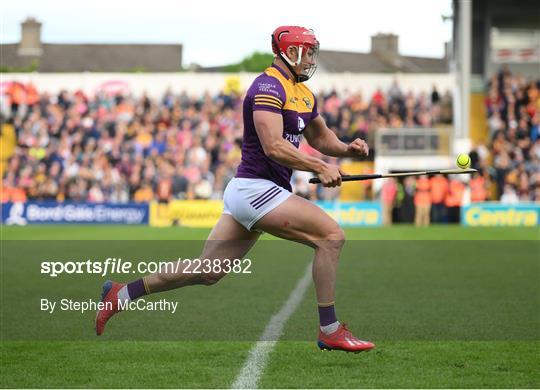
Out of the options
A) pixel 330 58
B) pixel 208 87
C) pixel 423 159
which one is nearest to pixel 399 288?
pixel 423 159

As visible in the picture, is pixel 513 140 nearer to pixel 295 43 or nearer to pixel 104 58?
pixel 295 43

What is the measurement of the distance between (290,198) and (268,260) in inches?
398

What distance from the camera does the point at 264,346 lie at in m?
8.08

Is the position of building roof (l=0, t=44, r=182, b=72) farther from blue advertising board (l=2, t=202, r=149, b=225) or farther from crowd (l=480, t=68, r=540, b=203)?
crowd (l=480, t=68, r=540, b=203)

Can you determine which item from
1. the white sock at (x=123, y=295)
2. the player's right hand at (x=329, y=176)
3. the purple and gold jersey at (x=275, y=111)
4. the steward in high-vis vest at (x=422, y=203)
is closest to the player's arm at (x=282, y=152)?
the player's right hand at (x=329, y=176)

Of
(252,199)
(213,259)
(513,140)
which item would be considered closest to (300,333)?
(213,259)

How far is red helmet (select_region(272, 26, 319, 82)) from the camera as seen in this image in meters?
7.23

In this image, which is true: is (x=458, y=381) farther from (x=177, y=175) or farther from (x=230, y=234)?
(x=177, y=175)

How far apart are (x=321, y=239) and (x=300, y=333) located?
6.29 ft

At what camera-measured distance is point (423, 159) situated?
34.4 metres

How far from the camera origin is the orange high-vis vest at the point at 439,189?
105ft

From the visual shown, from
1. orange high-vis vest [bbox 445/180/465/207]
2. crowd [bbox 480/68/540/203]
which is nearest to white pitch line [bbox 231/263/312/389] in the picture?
orange high-vis vest [bbox 445/180/465/207]

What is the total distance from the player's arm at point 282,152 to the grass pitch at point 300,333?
4.31 ft

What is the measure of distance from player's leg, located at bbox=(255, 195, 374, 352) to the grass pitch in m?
0.21
